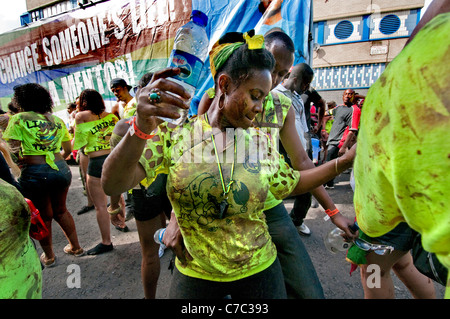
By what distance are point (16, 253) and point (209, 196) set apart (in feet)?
2.97

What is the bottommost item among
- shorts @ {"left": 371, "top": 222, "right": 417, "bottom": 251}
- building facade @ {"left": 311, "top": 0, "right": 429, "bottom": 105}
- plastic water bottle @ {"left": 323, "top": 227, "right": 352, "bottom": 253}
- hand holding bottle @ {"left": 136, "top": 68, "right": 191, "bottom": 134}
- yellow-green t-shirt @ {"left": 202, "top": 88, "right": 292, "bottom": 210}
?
plastic water bottle @ {"left": 323, "top": 227, "right": 352, "bottom": 253}

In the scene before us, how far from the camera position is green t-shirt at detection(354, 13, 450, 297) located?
16.0 inches

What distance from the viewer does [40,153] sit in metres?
3.10

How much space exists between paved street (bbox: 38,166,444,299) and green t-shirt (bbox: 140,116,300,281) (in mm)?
1717

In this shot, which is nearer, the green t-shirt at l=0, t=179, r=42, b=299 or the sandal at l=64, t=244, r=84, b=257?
the green t-shirt at l=0, t=179, r=42, b=299

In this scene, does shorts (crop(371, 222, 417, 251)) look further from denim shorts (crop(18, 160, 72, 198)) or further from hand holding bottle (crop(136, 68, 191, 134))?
denim shorts (crop(18, 160, 72, 198))

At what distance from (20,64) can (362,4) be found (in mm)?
16254

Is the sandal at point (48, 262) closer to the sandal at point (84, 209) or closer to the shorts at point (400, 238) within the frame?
the sandal at point (84, 209)

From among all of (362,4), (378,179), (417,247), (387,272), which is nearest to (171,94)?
(378,179)

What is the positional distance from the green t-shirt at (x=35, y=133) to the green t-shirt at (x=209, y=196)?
2.68 metres

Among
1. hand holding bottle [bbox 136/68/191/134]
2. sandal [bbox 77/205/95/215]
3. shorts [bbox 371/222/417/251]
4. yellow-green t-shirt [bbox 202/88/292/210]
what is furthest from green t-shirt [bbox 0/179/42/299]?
sandal [bbox 77/205/95/215]

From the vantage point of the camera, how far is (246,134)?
4.76ft

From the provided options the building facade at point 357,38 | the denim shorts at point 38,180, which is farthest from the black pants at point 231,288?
the building facade at point 357,38
